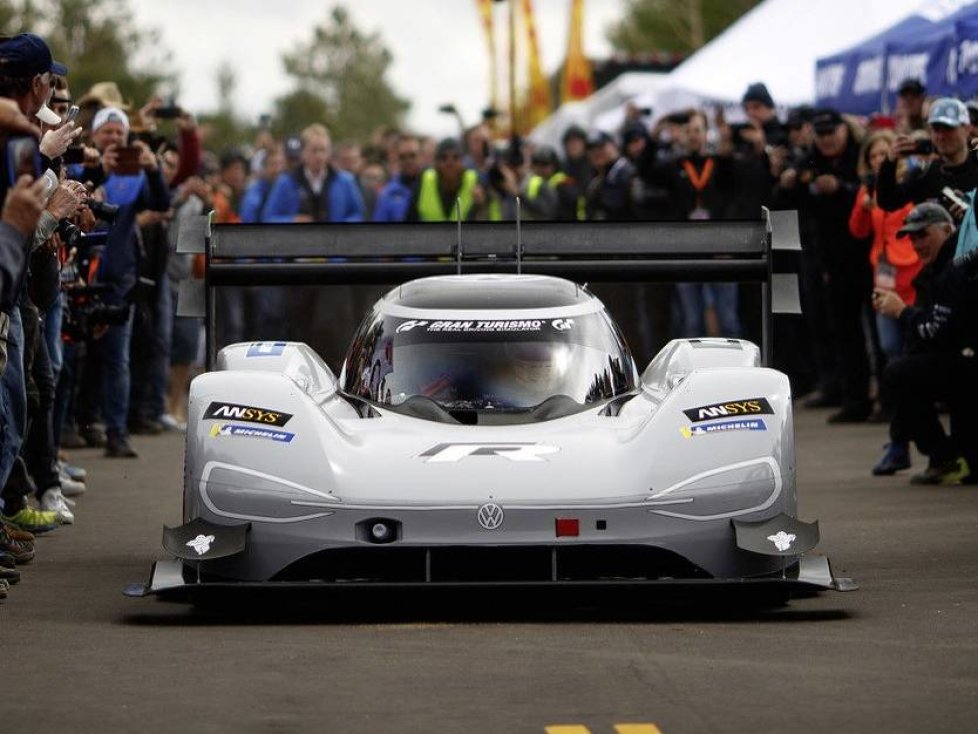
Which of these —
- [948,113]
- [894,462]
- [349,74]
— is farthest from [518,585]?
[349,74]

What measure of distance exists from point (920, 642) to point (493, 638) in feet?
4.65

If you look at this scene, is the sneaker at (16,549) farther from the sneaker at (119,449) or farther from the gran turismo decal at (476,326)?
the sneaker at (119,449)

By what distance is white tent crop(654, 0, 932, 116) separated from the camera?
2434cm

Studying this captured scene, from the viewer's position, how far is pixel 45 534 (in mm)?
11766

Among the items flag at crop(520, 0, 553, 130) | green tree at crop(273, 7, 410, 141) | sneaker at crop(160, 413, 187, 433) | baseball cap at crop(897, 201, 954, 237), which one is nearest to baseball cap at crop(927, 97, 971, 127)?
baseball cap at crop(897, 201, 954, 237)

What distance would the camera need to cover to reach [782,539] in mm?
8578

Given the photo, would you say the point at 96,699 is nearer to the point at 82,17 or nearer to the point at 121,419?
the point at 121,419

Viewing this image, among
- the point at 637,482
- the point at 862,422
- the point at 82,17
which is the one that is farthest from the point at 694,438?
the point at 82,17

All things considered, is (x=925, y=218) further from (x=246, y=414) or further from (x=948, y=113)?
(x=246, y=414)

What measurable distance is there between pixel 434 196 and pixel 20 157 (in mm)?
14948

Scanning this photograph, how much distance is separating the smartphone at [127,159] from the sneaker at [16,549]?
5368 mm

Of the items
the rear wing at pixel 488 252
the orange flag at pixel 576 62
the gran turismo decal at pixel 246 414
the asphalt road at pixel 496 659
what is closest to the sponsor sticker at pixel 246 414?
the gran turismo decal at pixel 246 414

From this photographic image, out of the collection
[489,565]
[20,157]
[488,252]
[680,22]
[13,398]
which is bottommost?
[489,565]

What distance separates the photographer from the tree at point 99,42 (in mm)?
82562
